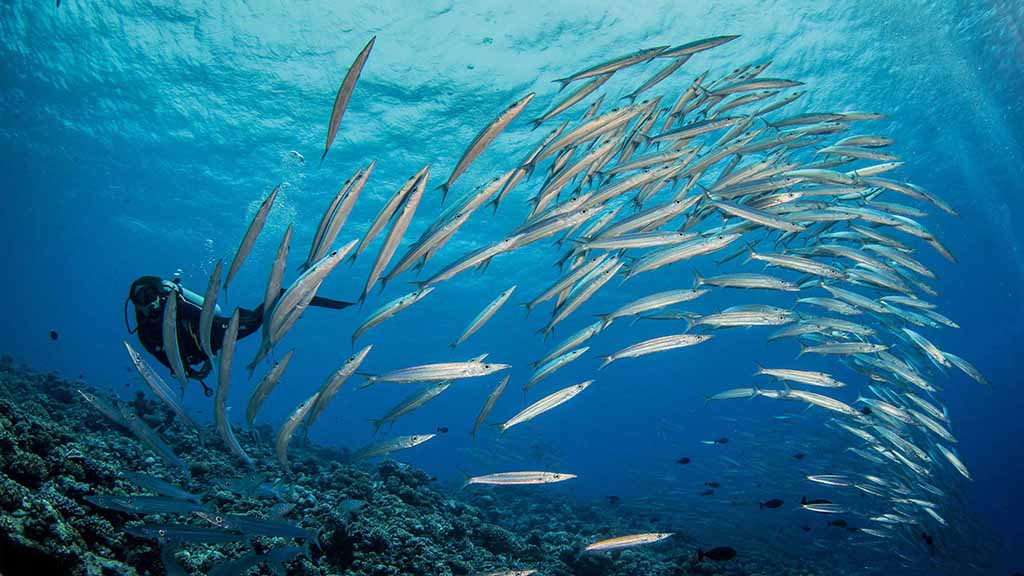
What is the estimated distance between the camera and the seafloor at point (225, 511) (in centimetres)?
297

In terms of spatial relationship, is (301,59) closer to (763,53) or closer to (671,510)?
(763,53)

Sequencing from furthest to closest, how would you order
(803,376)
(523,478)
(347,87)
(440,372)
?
(803,376) → (523,478) → (440,372) → (347,87)

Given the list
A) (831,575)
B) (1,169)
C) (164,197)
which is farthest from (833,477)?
(1,169)

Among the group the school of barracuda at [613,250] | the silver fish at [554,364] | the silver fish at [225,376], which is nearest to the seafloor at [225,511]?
the school of barracuda at [613,250]

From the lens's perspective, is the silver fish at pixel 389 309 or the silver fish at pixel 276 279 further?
the silver fish at pixel 389 309

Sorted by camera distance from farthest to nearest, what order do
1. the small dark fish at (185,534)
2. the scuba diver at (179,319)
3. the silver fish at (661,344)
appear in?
the scuba diver at (179,319) → the silver fish at (661,344) → the small dark fish at (185,534)

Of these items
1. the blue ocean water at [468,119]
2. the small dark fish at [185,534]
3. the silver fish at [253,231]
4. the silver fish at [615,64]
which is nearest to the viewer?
the small dark fish at [185,534]

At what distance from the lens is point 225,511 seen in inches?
201

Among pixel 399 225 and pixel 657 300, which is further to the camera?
pixel 657 300

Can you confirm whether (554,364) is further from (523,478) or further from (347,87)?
(347,87)

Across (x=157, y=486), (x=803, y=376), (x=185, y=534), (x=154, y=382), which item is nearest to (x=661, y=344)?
(x=803, y=376)

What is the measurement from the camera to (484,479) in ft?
15.6

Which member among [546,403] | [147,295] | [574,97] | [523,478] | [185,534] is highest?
[574,97]

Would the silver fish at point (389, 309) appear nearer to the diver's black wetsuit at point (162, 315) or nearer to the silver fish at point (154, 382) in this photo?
the diver's black wetsuit at point (162, 315)
